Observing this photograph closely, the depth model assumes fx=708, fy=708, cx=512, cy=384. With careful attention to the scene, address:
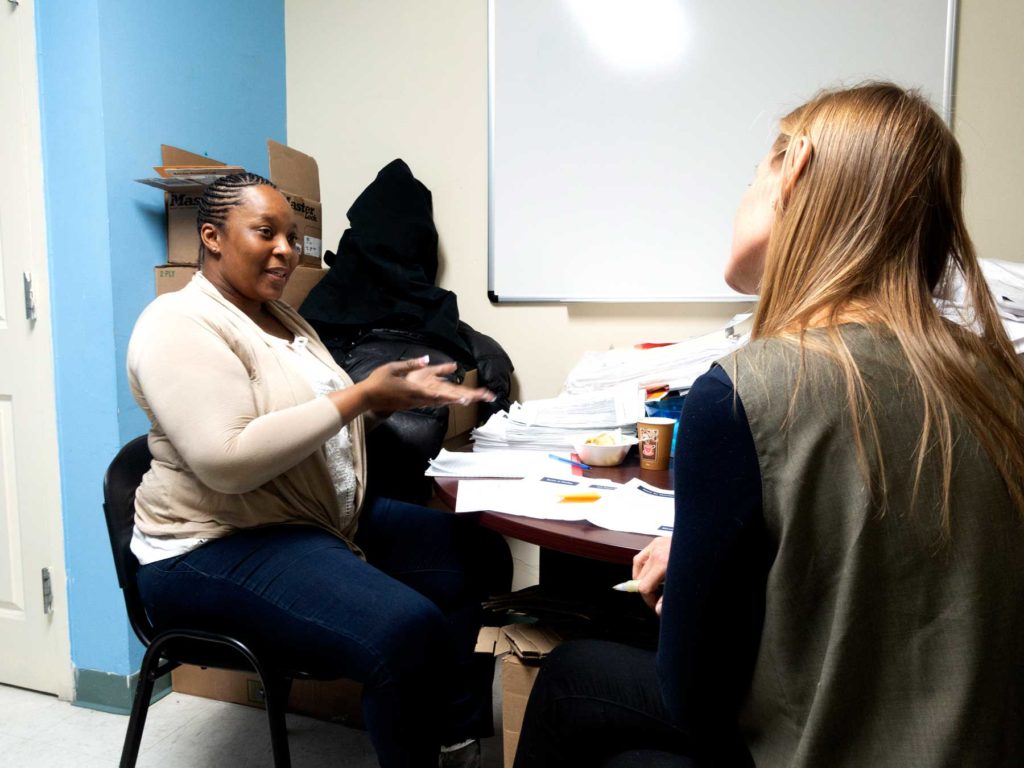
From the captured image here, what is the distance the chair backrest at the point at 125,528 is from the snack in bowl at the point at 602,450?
84 cm

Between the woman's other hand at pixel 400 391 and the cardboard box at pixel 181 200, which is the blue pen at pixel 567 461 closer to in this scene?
the woman's other hand at pixel 400 391

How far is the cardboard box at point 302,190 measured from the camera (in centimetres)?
209

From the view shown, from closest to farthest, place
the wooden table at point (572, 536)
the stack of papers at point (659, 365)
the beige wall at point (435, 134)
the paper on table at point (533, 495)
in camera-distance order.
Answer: the wooden table at point (572, 536), the paper on table at point (533, 495), the stack of papers at point (659, 365), the beige wall at point (435, 134)

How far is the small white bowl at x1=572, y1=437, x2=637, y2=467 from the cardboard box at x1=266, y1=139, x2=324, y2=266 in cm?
122

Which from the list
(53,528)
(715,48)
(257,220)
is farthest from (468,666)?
(715,48)

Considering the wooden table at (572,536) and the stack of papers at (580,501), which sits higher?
the stack of papers at (580,501)

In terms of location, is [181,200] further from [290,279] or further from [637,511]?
[637,511]

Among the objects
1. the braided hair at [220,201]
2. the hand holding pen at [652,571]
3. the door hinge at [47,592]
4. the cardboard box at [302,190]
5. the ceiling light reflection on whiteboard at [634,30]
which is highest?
the ceiling light reflection on whiteboard at [634,30]

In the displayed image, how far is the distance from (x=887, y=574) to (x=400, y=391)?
3.05 feet

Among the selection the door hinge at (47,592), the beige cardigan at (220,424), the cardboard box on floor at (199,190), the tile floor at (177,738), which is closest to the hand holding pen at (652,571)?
the beige cardigan at (220,424)

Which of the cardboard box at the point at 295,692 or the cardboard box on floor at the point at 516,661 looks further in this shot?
the cardboard box at the point at 295,692

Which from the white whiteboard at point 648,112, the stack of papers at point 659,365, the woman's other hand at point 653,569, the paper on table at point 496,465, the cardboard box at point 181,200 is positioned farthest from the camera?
the white whiteboard at point 648,112

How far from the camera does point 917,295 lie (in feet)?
2.19

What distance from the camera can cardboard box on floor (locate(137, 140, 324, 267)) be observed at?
6.16 feet
